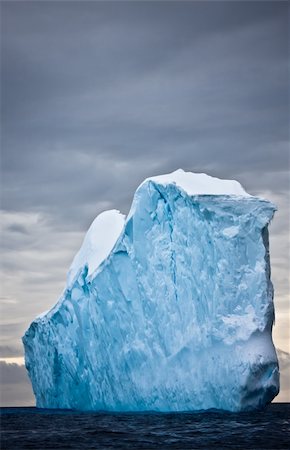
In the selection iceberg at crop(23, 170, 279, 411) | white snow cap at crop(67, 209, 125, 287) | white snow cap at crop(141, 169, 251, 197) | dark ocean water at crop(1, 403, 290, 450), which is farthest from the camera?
white snow cap at crop(67, 209, 125, 287)

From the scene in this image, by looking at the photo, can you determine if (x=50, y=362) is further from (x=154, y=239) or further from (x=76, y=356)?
(x=154, y=239)

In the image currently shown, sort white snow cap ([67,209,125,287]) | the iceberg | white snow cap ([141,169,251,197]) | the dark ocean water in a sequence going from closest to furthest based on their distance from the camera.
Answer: the dark ocean water → the iceberg → white snow cap ([141,169,251,197]) → white snow cap ([67,209,125,287])

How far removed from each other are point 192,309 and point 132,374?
3.73 m

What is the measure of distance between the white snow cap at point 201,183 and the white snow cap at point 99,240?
16.5 feet

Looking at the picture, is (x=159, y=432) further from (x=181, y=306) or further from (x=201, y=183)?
(x=201, y=183)

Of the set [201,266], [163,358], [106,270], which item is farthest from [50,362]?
[201,266]

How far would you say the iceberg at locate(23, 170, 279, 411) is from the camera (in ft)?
80.2

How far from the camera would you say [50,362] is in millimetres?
33156

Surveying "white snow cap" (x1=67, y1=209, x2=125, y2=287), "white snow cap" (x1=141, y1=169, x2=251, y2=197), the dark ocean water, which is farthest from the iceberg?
the dark ocean water

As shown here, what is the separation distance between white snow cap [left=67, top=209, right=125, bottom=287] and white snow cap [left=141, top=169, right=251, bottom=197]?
5031 millimetres

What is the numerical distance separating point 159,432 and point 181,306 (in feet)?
22.5

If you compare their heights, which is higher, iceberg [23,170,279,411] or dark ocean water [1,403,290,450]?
iceberg [23,170,279,411]

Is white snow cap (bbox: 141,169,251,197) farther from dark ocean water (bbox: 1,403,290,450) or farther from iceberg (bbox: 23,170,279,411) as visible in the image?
dark ocean water (bbox: 1,403,290,450)

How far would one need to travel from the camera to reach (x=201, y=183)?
2694 cm
